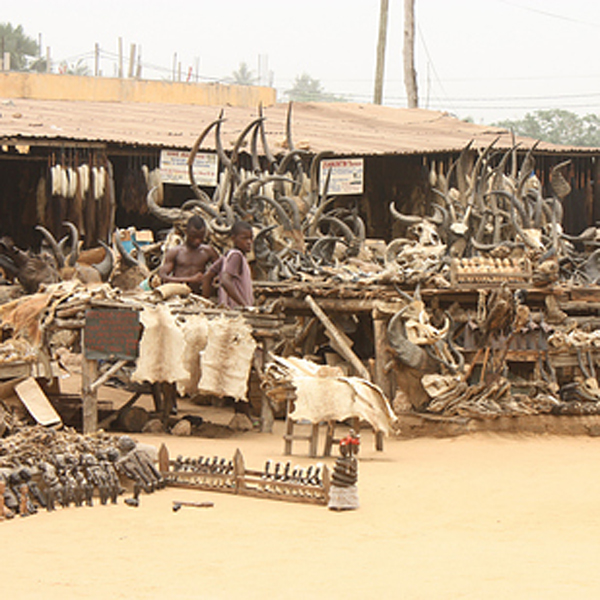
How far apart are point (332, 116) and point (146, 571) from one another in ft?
67.7

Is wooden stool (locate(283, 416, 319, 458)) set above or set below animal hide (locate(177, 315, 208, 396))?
below

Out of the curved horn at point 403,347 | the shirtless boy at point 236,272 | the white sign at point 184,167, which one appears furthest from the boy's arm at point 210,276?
the white sign at point 184,167

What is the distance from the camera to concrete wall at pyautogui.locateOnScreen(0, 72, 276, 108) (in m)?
24.4

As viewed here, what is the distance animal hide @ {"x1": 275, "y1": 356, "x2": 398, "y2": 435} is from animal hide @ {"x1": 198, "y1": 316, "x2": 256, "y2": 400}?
1.23m

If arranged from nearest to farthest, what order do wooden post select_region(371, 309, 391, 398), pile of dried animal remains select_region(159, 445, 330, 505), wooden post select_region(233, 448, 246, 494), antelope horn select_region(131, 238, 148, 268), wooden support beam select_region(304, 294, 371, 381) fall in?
pile of dried animal remains select_region(159, 445, 330, 505)
wooden post select_region(233, 448, 246, 494)
wooden post select_region(371, 309, 391, 398)
wooden support beam select_region(304, 294, 371, 381)
antelope horn select_region(131, 238, 148, 268)

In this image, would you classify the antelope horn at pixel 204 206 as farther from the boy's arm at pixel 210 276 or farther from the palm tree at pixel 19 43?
the palm tree at pixel 19 43

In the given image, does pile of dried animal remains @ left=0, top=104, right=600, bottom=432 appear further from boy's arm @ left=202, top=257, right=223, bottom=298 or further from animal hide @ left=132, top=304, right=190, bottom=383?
boy's arm @ left=202, top=257, right=223, bottom=298

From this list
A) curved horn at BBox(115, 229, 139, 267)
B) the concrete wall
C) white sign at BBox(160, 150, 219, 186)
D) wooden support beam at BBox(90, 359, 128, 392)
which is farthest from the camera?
the concrete wall

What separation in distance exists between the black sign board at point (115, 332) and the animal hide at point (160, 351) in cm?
11

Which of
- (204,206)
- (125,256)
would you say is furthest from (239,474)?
(125,256)

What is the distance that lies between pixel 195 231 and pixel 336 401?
3320 millimetres

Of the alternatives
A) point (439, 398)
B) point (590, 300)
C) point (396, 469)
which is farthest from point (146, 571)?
point (590, 300)

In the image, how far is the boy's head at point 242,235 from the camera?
13.1 metres

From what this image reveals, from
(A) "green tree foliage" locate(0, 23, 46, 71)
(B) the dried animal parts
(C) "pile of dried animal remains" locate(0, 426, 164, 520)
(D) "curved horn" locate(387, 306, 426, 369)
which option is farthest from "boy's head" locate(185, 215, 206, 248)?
(A) "green tree foliage" locate(0, 23, 46, 71)
